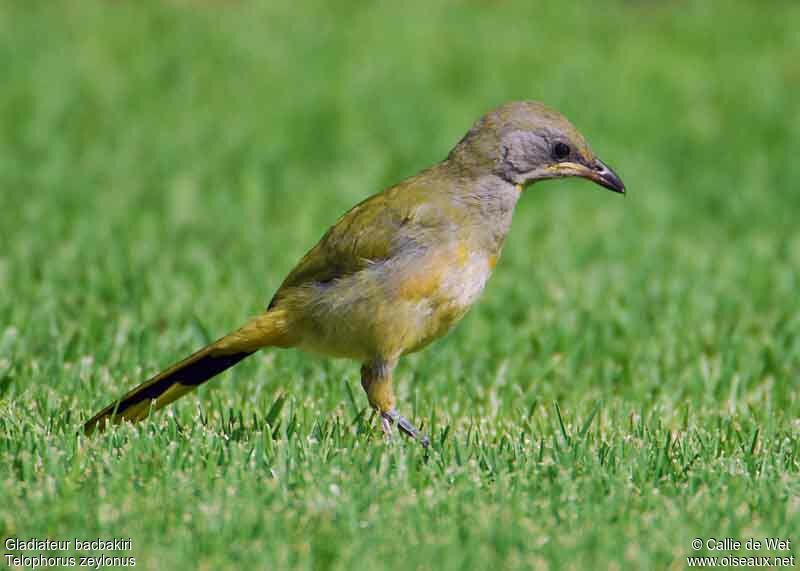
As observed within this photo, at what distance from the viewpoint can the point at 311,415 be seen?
5809mm

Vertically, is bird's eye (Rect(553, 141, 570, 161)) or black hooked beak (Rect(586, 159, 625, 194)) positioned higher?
bird's eye (Rect(553, 141, 570, 161))

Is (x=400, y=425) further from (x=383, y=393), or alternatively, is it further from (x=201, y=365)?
(x=201, y=365)

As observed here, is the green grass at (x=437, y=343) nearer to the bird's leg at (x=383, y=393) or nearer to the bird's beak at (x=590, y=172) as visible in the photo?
the bird's leg at (x=383, y=393)

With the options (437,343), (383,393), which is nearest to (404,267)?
(383,393)

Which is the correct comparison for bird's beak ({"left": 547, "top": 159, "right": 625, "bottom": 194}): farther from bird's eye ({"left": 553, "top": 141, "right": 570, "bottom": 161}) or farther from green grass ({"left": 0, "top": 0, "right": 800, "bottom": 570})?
green grass ({"left": 0, "top": 0, "right": 800, "bottom": 570})

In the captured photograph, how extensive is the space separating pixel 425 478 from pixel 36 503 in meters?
1.35

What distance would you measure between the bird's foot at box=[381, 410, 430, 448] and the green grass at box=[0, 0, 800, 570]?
10cm

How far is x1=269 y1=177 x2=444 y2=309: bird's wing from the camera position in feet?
18.5

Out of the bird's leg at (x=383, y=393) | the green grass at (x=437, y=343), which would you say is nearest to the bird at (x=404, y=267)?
the bird's leg at (x=383, y=393)

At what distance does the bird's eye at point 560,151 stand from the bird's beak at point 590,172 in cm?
3

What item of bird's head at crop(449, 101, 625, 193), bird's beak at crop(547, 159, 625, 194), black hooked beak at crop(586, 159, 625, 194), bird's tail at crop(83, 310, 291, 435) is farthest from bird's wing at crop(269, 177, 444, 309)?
black hooked beak at crop(586, 159, 625, 194)

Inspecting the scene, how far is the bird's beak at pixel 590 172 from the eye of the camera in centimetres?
587

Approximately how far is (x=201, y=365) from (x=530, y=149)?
5.60ft

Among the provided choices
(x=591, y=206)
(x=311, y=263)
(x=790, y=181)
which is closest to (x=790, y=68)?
(x=790, y=181)
